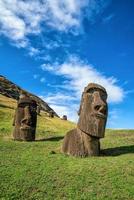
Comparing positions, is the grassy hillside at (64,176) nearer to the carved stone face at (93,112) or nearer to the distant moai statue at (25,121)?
the carved stone face at (93,112)

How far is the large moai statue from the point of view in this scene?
20.0 meters

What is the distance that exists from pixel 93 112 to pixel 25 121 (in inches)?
371

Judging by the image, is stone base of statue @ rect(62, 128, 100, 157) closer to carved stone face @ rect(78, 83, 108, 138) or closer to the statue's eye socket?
carved stone face @ rect(78, 83, 108, 138)

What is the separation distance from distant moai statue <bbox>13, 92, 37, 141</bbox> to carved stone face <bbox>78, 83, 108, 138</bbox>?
26.8ft

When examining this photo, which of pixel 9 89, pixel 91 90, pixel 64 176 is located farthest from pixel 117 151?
pixel 9 89

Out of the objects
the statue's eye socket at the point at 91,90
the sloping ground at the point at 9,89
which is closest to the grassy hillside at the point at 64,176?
the statue's eye socket at the point at 91,90

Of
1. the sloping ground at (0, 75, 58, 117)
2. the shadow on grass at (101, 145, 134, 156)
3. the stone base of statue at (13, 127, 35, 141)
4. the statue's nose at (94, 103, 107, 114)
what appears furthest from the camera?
the sloping ground at (0, 75, 58, 117)

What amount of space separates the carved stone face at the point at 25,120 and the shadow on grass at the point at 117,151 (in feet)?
24.9

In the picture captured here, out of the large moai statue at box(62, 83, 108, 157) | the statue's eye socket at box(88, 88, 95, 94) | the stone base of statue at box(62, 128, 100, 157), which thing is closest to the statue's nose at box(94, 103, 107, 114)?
the large moai statue at box(62, 83, 108, 157)

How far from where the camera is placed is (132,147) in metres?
23.3

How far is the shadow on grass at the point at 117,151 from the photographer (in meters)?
21.3

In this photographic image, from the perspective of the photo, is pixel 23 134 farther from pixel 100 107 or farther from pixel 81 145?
pixel 100 107

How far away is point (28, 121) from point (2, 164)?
1044 cm

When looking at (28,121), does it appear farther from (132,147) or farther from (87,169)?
(87,169)
